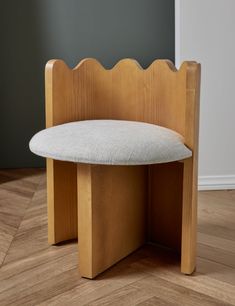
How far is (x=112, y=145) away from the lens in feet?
3.41

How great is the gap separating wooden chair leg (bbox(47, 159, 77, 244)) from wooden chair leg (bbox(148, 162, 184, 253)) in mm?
224

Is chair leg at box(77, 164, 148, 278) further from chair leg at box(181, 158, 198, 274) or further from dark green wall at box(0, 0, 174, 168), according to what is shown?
dark green wall at box(0, 0, 174, 168)

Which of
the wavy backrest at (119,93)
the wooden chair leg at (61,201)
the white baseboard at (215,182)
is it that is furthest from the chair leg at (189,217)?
the white baseboard at (215,182)

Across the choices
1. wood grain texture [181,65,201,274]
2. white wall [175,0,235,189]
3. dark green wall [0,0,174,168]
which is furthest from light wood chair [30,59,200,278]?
dark green wall [0,0,174,168]

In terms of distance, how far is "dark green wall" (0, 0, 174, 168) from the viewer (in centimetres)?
209

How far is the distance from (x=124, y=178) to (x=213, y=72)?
28.8 inches

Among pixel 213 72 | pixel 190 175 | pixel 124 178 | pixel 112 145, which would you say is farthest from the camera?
pixel 213 72

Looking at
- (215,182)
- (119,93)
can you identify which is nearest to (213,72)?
(215,182)

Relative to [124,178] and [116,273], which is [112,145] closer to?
[124,178]

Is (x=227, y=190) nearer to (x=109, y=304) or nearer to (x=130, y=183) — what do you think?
(x=130, y=183)

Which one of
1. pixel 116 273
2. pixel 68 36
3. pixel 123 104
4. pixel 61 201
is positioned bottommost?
pixel 116 273

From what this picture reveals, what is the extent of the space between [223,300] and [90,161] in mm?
422

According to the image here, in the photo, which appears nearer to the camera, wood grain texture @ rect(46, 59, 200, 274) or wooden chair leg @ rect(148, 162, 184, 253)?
wood grain texture @ rect(46, 59, 200, 274)

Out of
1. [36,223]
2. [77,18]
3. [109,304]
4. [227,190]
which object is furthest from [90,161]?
[77,18]
